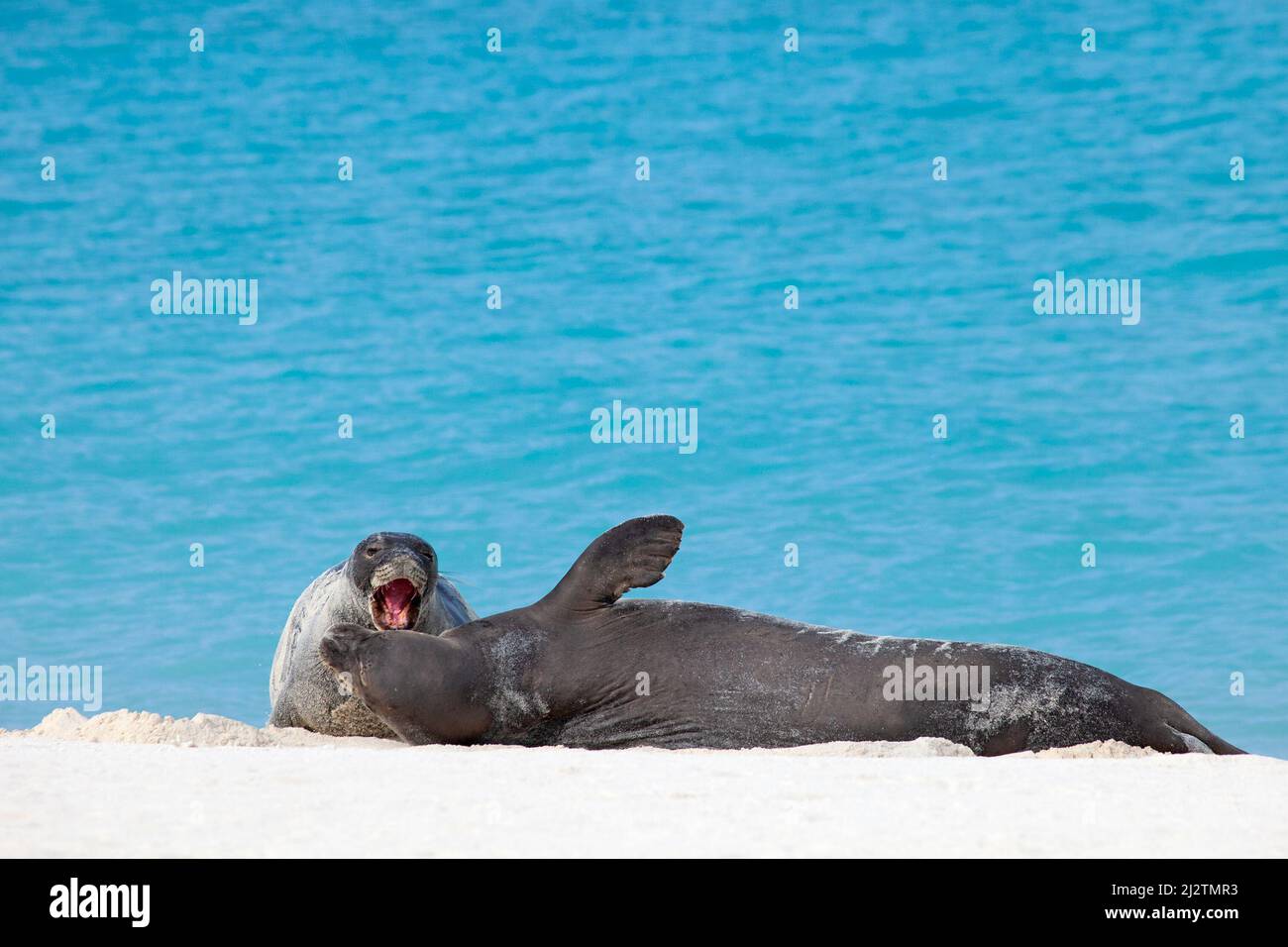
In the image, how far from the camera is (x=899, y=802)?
211 inches

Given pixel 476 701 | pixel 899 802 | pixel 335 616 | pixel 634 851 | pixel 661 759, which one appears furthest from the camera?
pixel 335 616

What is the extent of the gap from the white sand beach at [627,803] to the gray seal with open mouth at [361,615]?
2377 millimetres

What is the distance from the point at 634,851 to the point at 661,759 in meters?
2.81

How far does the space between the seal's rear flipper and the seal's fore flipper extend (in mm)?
1180

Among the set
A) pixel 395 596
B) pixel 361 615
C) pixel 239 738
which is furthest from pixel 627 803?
pixel 361 615

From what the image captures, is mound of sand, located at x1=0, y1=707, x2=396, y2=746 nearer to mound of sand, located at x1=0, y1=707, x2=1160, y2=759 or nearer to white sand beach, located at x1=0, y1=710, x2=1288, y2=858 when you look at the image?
mound of sand, located at x1=0, y1=707, x2=1160, y2=759

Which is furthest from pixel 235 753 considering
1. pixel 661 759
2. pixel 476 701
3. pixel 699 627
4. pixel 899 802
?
pixel 899 802

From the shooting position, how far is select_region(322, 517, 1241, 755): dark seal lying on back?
8.30 metres

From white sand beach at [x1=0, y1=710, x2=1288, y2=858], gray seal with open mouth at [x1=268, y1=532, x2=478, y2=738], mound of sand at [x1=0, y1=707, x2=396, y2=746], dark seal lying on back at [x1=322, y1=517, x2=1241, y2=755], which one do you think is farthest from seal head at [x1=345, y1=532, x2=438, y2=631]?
white sand beach at [x1=0, y1=710, x2=1288, y2=858]

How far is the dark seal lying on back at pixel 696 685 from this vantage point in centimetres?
830

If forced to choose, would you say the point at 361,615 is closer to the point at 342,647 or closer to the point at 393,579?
the point at 393,579
